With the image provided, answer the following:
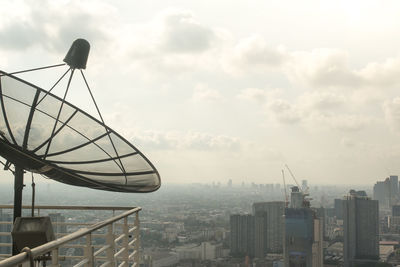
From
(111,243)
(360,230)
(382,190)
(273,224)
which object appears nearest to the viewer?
(111,243)

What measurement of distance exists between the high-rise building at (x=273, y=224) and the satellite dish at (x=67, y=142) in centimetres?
6440

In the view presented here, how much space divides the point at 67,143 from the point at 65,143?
21mm

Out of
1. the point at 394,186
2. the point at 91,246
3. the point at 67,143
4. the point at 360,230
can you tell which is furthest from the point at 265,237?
the point at 394,186

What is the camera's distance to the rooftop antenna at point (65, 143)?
2.80 metres

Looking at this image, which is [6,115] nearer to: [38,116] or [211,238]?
[38,116]

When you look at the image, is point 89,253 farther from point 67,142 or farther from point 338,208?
point 338,208

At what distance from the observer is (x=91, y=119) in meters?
3.30

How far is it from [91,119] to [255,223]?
205 feet

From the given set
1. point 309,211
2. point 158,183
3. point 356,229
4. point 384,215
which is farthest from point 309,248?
point 158,183

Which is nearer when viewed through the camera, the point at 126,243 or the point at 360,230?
the point at 126,243

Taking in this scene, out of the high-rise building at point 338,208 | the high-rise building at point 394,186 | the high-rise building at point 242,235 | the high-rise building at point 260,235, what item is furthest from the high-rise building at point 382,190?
the high-rise building at point 242,235

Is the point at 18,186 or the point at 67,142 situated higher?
the point at 67,142

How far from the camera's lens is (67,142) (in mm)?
3303

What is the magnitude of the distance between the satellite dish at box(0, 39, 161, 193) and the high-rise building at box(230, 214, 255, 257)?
196 feet
